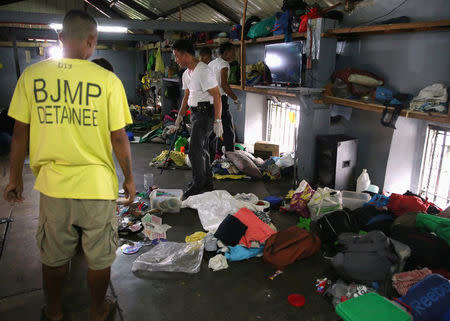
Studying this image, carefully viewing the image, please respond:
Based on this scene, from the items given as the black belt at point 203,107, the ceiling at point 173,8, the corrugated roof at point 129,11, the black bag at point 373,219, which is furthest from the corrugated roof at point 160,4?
the black bag at point 373,219

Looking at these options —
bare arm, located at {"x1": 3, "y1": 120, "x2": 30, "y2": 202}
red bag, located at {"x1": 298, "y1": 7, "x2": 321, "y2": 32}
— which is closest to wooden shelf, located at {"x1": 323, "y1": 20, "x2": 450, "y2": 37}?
red bag, located at {"x1": 298, "y1": 7, "x2": 321, "y2": 32}

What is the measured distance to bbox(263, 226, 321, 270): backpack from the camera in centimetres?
295

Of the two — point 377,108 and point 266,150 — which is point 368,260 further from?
point 266,150

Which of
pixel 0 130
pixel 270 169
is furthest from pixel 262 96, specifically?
pixel 0 130

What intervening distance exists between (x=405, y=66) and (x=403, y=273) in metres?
2.48

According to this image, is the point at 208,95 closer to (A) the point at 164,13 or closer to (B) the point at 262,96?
(B) the point at 262,96

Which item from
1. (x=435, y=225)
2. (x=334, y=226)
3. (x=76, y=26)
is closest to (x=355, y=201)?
(x=334, y=226)

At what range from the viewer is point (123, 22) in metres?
6.59

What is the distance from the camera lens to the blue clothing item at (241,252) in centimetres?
306

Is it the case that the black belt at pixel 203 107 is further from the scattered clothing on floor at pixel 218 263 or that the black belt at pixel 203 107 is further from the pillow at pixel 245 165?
the scattered clothing on floor at pixel 218 263

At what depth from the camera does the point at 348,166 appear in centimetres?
486

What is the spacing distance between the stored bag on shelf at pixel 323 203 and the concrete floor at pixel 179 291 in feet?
2.27

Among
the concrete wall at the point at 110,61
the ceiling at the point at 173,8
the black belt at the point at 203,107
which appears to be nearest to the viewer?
the black belt at the point at 203,107

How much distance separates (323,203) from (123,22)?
5207 mm
